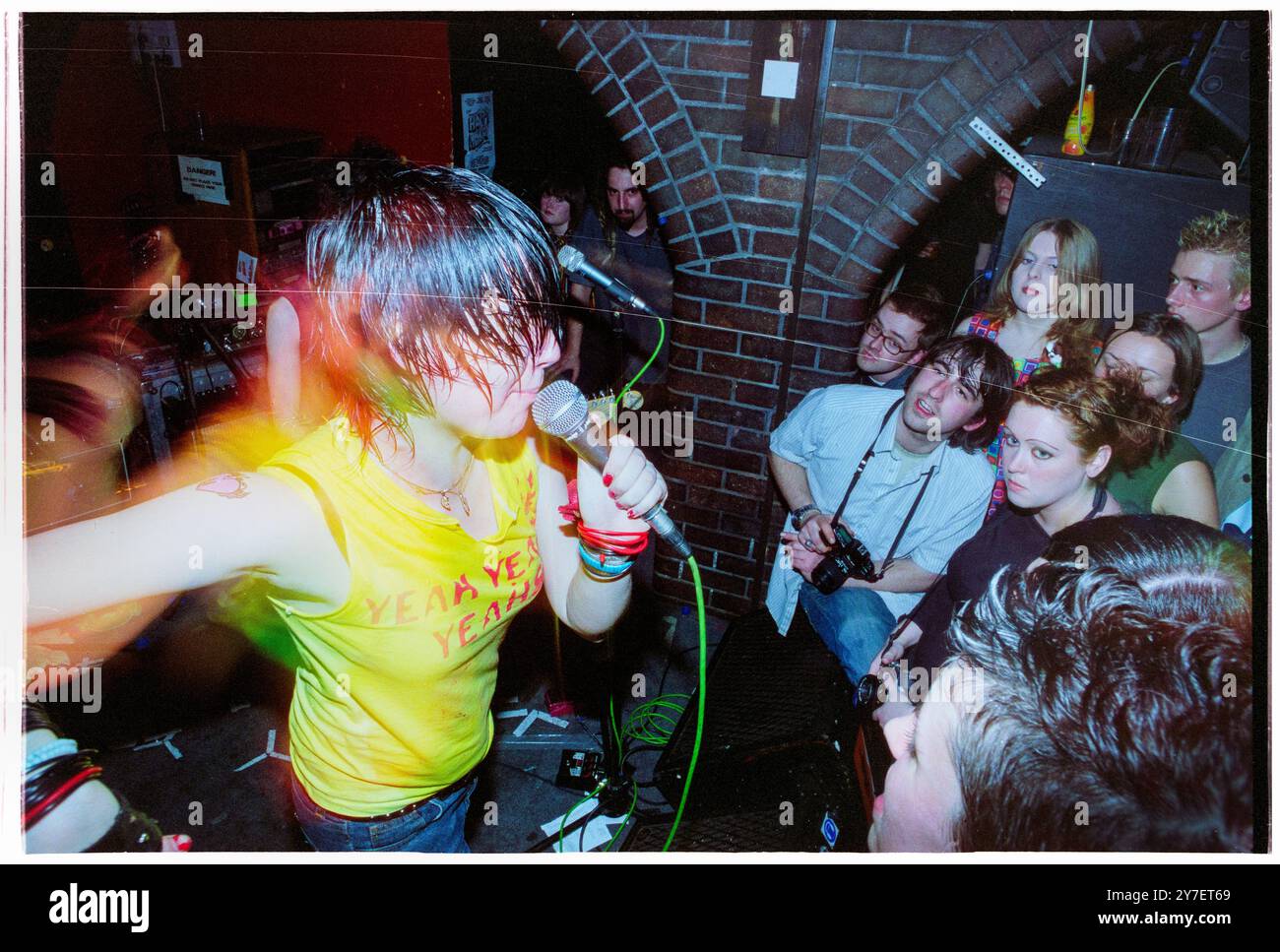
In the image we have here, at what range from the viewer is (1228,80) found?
1714 millimetres

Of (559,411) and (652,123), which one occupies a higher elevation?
(652,123)

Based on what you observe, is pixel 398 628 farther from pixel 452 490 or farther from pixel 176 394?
pixel 176 394

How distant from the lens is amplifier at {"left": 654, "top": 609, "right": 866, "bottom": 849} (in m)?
1.95

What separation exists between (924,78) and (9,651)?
246cm

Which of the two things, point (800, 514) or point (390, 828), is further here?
point (800, 514)

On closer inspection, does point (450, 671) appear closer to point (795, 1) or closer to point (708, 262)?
point (708, 262)

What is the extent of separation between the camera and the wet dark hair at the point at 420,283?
3.97 feet

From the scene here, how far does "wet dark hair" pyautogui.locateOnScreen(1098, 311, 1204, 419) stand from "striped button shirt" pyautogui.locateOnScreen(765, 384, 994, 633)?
0.46 metres

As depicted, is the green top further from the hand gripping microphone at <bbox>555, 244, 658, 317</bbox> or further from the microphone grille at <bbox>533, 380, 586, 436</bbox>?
the microphone grille at <bbox>533, 380, 586, 436</bbox>

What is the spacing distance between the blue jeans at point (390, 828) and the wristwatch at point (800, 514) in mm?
1303

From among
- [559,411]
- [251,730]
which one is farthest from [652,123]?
[251,730]

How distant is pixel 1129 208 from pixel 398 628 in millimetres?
1922

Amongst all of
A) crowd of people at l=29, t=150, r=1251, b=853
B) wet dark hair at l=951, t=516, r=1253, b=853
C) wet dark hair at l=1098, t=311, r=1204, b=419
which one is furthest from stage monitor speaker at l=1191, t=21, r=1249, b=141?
wet dark hair at l=951, t=516, r=1253, b=853
